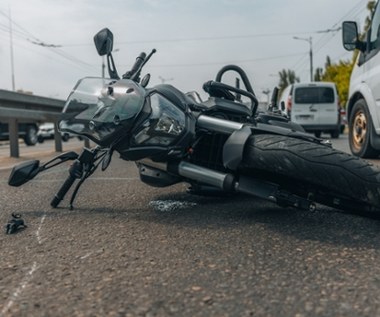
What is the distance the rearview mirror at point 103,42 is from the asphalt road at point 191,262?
3.78 feet

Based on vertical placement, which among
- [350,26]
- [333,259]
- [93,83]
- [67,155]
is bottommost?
[333,259]

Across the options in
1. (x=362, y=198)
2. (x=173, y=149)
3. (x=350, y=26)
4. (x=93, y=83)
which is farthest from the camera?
(x=350, y=26)

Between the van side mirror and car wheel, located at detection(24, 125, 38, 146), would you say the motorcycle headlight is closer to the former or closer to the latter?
the van side mirror

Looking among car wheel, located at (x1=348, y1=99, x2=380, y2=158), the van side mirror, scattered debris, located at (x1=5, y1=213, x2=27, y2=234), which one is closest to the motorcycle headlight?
scattered debris, located at (x1=5, y1=213, x2=27, y2=234)

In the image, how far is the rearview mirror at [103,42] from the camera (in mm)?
3469

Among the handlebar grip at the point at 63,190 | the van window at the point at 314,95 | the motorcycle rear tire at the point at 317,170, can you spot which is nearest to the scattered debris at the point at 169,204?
the handlebar grip at the point at 63,190

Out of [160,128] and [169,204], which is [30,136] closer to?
[169,204]

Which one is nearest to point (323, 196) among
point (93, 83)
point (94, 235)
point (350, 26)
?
point (94, 235)

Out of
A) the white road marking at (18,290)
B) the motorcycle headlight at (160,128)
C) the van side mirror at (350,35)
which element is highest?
the van side mirror at (350,35)

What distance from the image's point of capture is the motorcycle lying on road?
8.52 feet

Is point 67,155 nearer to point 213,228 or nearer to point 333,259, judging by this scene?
point 213,228

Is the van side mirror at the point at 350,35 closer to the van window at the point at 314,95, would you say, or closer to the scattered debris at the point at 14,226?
the scattered debris at the point at 14,226

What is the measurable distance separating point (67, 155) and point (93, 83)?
1.99 ft

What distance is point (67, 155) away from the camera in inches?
137
